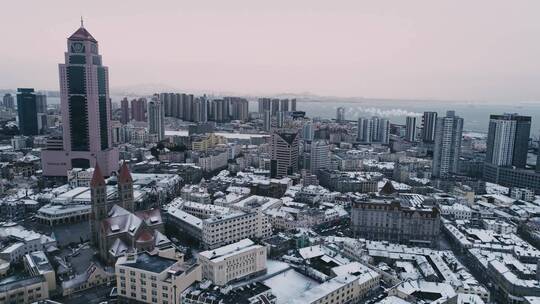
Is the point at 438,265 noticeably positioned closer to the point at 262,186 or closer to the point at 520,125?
the point at 262,186

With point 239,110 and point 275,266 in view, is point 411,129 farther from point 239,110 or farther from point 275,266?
point 275,266

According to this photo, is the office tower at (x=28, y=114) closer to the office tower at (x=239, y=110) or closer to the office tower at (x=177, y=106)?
the office tower at (x=177, y=106)

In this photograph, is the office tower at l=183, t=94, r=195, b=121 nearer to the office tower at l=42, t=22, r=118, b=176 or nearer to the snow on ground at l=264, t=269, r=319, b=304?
the office tower at l=42, t=22, r=118, b=176

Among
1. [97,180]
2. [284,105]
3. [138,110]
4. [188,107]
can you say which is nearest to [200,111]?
[188,107]

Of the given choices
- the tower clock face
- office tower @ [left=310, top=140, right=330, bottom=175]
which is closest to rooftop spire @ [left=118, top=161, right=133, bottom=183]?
the tower clock face

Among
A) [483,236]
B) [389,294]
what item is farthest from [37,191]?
[483,236]

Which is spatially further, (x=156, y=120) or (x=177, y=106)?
(x=177, y=106)

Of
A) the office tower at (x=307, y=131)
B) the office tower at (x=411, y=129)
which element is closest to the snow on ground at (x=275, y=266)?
the office tower at (x=307, y=131)
